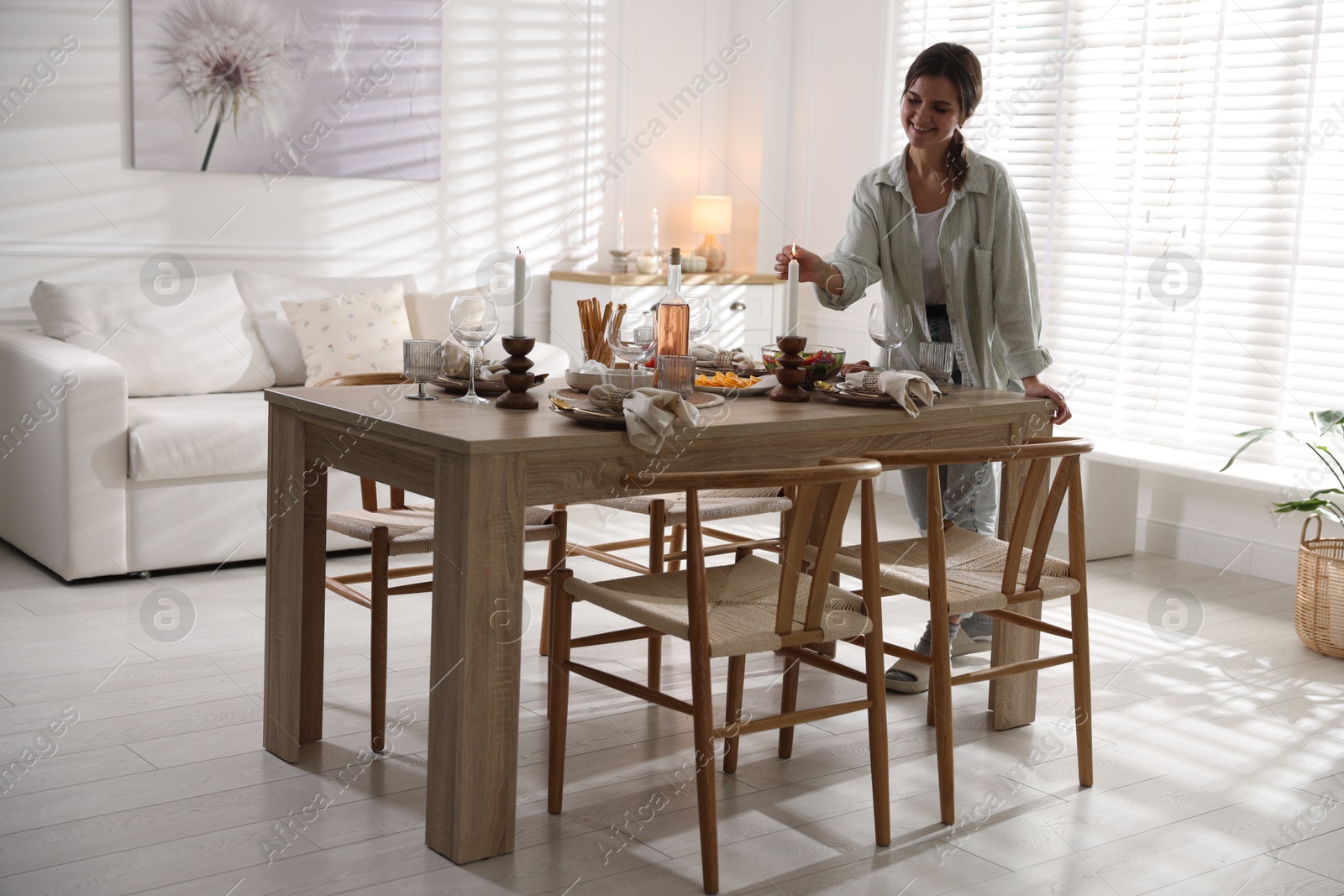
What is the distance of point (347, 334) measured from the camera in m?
4.73

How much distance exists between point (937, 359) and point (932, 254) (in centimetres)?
38

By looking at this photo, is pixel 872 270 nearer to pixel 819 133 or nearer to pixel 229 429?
pixel 229 429

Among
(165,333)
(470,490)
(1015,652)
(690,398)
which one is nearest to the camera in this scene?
(470,490)

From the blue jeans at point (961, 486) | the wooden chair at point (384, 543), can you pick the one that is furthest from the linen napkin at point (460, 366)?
the blue jeans at point (961, 486)

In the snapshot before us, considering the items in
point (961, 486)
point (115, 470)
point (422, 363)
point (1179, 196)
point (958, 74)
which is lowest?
point (115, 470)

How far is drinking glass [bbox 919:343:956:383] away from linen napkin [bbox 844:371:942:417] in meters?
0.14

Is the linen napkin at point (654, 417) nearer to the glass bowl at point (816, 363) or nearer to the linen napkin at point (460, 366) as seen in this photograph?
the linen napkin at point (460, 366)

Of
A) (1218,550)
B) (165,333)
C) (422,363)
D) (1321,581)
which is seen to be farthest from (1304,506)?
(165,333)

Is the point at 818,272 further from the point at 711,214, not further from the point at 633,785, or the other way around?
the point at 711,214

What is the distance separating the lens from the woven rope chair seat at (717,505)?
3162 millimetres

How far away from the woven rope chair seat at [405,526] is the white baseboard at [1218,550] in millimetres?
2811

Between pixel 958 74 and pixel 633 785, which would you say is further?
pixel 958 74

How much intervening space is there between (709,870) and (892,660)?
147cm

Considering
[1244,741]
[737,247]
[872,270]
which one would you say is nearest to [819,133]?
[737,247]
